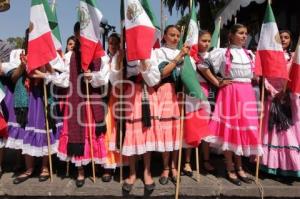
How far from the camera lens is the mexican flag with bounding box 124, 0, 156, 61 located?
395 centimetres

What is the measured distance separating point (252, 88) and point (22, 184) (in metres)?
2.82

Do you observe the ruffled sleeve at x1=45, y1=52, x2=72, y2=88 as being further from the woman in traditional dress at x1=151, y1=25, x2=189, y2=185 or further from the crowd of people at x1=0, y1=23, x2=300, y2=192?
the woman in traditional dress at x1=151, y1=25, x2=189, y2=185

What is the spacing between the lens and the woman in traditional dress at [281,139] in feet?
14.3

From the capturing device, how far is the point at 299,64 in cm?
441

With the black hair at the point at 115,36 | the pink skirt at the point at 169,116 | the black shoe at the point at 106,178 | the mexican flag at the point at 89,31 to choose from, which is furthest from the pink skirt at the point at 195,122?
the mexican flag at the point at 89,31

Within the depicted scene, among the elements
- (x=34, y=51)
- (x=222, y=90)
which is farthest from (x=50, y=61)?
(x=222, y=90)

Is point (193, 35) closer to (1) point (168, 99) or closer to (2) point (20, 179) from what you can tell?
(1) point (168, 99)

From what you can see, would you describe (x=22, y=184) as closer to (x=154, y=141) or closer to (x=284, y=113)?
(x=154, y=141)

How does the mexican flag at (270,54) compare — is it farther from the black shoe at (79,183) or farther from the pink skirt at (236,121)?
the black shoe at (79,183)

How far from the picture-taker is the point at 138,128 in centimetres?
423

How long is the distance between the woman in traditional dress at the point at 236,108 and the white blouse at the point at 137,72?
800 mm

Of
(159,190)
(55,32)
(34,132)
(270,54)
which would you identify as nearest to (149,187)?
(159,190)

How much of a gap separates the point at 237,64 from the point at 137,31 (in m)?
1.19

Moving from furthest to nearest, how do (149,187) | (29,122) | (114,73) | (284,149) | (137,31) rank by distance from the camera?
(29,122) < (284,149) < (114,73) < (149,187) < (137,31)
